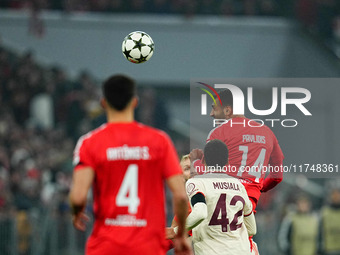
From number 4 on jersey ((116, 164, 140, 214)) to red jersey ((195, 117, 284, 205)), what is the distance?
2.90 meters

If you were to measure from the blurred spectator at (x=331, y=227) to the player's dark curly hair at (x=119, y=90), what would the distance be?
370 inches

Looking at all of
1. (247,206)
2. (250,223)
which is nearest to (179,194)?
(247,206)

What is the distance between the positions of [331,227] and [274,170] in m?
6.20

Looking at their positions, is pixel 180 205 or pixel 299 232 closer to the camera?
pixel 180 205

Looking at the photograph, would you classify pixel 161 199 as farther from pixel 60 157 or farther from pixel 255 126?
pixel 60 157

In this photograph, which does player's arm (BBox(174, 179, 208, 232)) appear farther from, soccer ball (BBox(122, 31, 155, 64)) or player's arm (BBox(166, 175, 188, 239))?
soccer ball (BBox(122, 31, 155, 64))

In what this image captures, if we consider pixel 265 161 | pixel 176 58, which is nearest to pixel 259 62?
pixel 176 58

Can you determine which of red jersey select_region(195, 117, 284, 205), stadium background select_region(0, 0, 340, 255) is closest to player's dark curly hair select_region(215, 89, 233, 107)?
red jersey select_region(195, 117, 284, 205)

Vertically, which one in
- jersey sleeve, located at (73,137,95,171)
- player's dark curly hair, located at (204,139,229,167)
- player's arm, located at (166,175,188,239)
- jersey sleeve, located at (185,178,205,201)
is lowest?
jersey sleeve, located at (185,178,205,201)

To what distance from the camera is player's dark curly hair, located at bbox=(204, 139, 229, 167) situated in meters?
7.07

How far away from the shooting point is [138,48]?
973 centimetres

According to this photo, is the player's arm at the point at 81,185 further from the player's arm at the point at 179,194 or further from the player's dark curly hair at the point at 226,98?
the player's dark curly hair at the point at 226,98

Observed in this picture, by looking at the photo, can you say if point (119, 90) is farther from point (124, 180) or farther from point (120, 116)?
point (124, 180)

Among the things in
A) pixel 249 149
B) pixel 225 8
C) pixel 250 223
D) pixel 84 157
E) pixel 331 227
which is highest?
pixel 225 8
